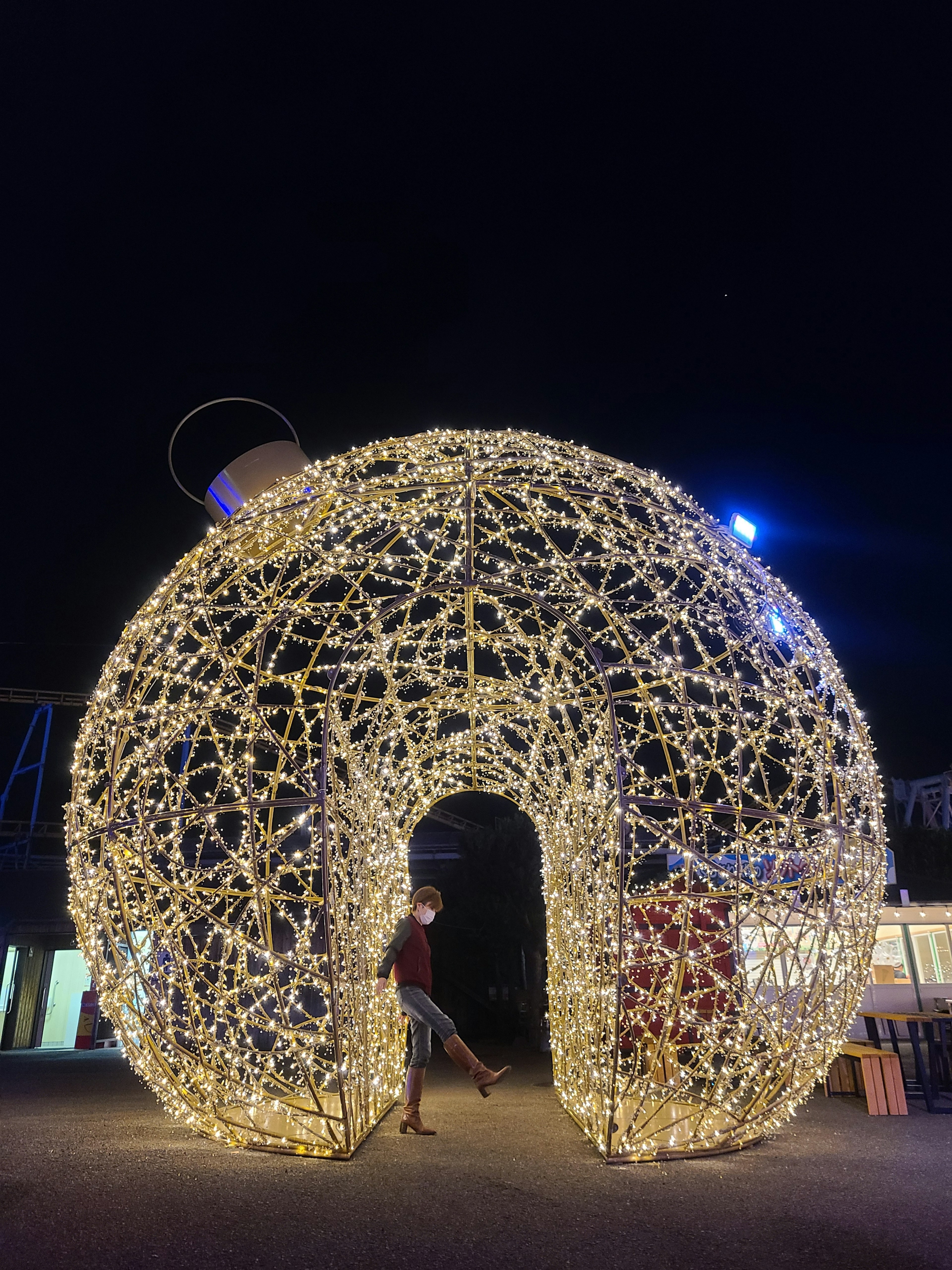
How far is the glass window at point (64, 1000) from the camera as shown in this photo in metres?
13.4

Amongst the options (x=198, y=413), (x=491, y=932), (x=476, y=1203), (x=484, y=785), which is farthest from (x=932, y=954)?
(x=198, y=413)

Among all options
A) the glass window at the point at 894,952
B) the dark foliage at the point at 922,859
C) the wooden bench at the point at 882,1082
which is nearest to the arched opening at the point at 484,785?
the wooden bench at the point at 882,1082

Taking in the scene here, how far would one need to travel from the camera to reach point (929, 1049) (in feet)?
19.7

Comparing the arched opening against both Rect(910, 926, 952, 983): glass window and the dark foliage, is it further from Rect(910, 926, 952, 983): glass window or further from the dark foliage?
the dark foliage

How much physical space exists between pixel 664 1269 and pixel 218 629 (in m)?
3.34

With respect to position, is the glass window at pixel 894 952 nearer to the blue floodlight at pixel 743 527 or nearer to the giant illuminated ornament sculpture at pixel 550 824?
the blue floodlight at pixel 743 527

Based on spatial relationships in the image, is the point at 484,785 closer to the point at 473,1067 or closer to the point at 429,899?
the point at 429,899

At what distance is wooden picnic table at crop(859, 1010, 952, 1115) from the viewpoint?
18.1ft

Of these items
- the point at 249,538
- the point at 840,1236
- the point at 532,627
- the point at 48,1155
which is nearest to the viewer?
the point at 840,1236

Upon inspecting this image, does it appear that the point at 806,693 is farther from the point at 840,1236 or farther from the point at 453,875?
the point at 453,875

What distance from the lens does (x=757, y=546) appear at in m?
10.4

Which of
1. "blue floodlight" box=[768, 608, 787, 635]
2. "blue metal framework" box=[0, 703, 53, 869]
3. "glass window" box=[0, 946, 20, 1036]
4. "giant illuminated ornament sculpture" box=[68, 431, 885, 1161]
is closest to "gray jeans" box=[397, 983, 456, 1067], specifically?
"giant illuminated ornament sculpture" box=[68, 431, 885, 1161]

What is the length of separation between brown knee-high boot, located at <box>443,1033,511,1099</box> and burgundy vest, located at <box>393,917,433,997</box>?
373mm

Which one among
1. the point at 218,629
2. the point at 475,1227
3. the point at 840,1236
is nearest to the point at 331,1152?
the point at 475,1227
